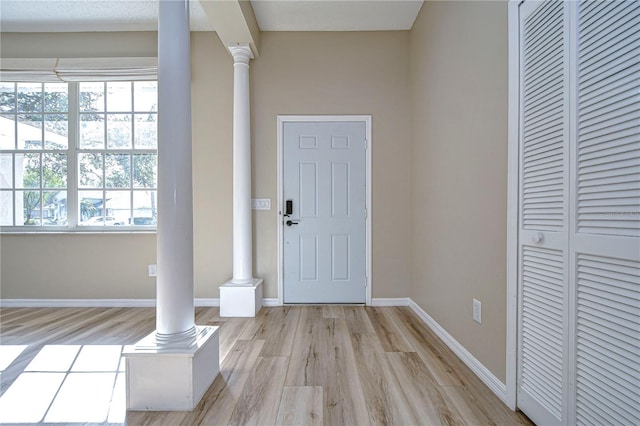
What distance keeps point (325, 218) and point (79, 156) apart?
278cm

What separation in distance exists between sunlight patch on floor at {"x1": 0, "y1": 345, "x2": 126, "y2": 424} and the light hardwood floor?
0.08 meters

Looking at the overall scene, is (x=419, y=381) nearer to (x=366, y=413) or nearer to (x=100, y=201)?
(x=366, y=413)

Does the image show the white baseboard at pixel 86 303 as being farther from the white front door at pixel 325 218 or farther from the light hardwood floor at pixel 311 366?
the white front door at pixel 325 218

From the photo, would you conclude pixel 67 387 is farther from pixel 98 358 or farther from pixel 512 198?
pixel 512 198

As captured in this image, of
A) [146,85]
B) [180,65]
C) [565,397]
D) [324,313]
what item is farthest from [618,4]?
[146,85]

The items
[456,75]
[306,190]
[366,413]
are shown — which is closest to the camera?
[366,413]

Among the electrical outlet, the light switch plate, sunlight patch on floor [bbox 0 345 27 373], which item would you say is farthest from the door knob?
sunlight patch on floor [bbox 0 345 27 373]

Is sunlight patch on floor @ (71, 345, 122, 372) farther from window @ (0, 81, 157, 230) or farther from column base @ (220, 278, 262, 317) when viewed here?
window @ (0, 81, 157, 230)

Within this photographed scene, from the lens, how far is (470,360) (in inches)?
74.0

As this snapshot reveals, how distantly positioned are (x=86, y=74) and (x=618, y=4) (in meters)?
4.11

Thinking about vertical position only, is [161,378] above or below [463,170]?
below

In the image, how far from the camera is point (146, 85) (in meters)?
3.22

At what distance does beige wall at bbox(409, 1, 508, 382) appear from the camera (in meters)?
1.65

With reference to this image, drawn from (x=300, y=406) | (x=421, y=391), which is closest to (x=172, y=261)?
(x=300, y=406)
